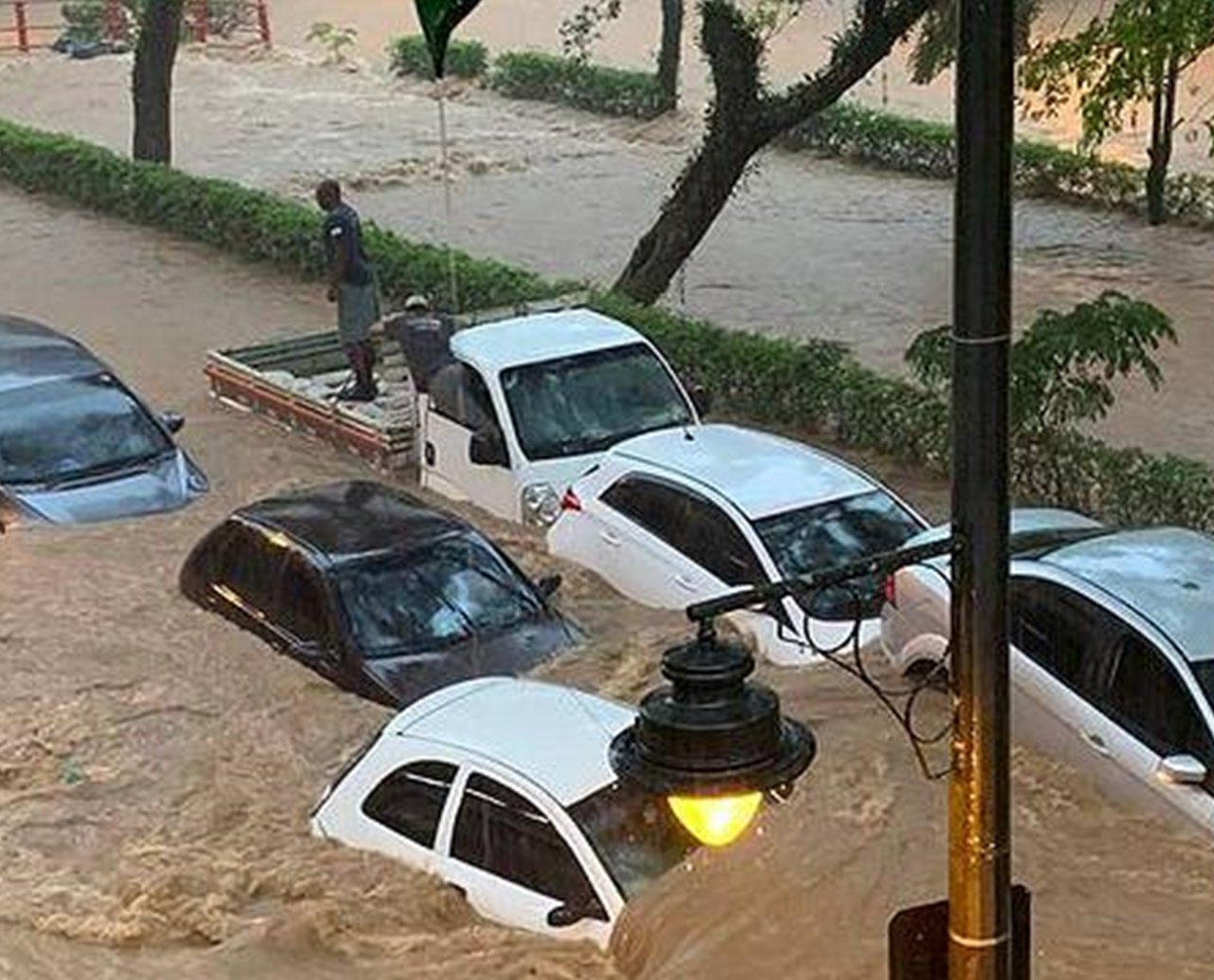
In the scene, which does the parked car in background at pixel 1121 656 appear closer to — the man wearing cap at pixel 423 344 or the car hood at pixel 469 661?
the car hood at pixel 469 661

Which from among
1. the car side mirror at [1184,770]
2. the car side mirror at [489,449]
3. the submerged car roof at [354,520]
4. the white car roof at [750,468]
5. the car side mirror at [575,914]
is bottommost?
the car side mirror at [575,914]

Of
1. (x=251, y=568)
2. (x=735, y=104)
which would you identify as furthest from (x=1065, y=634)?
(x=735, y=104)

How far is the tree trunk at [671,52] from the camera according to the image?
3306cm

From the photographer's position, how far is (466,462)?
14.9m

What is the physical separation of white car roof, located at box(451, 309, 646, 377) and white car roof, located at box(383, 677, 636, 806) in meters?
5.77

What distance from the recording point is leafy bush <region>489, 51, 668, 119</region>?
34.3 metres

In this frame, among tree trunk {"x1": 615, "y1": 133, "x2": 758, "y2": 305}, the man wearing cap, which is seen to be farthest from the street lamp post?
tree trunk {"x1": 615, "y1": 133, "x2": 758, "y2": 305}

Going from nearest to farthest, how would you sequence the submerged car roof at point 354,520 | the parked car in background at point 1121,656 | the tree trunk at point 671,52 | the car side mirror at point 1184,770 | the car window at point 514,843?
the car window at point 514,843 → the car side mirror at point 1184,770 → the parked car in background at point 1121,656 → the submerged car roof at point 354,520 → the tree trunk at point 671,52

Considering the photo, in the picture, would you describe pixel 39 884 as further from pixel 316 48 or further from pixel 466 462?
pixel 316 48

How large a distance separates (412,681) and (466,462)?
3.88m

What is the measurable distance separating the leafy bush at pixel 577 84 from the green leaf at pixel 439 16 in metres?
28.4

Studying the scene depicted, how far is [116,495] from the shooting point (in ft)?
48.2

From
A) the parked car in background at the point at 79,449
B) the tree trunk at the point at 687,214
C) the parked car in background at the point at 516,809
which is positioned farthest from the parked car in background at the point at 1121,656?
the tree trunk at the point at 687,214

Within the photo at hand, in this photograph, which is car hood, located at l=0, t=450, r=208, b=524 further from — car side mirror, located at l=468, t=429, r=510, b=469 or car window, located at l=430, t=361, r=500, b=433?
car side mirror, located at l=468, t=429, r=510, b=469
